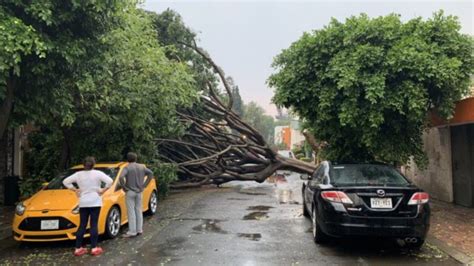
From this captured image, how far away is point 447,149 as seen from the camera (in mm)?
12906

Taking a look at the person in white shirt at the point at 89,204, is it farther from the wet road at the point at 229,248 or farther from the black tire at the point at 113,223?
the black tire at the point at 113,223

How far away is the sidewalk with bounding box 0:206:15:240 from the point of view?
29.9 ft

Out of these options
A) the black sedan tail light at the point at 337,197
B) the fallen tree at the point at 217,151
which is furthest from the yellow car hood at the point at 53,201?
the fallen tree at the point at 217,151

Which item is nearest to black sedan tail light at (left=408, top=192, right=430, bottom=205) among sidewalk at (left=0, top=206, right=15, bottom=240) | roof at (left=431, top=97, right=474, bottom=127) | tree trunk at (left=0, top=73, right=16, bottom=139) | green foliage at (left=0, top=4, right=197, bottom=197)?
roof at (left=431, top=97, right=474, bottom=127)

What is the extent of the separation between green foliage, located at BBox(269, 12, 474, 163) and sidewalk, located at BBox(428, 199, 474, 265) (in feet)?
5.07

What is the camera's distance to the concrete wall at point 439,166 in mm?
12867

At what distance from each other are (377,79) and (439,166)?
605 cm

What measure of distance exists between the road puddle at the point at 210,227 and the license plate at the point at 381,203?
11.0ft

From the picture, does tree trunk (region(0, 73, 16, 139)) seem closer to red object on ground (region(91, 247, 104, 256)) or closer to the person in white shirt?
the person in white shirt

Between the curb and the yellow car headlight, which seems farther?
the yellow car headlight

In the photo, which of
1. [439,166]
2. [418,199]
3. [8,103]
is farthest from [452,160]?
[8,103]

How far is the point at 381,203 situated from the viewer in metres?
6.88

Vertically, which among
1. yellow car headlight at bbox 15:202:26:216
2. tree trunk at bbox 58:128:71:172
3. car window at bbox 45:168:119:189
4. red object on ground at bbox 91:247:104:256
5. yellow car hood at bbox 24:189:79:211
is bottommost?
red object on ground at bbox 91:247:104:256

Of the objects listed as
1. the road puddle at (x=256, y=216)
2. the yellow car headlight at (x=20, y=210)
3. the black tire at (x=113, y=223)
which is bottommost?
the road puddle at (x=256, y=216)
